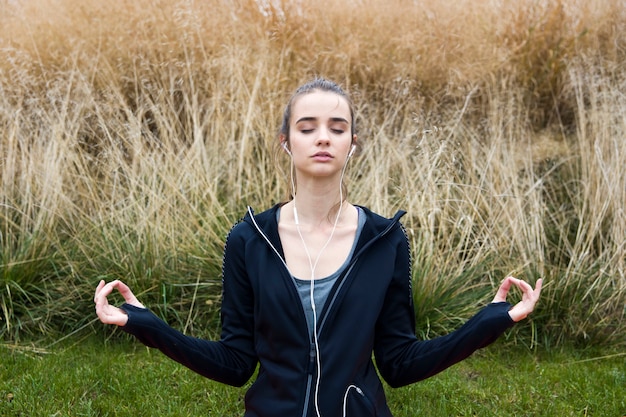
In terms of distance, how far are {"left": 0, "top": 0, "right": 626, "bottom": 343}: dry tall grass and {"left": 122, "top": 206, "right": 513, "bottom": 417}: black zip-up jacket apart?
162cm

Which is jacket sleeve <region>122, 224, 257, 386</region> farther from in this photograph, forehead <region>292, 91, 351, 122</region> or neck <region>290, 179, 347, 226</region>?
forehead <region>292, 91, 351, 122</region>

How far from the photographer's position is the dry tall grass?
4.09 m

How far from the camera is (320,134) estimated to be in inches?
85.0

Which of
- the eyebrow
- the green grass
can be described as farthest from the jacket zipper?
the green grass

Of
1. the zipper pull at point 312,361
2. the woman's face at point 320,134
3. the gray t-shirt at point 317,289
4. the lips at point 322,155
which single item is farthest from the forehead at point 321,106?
the zipper pull at point 312,361

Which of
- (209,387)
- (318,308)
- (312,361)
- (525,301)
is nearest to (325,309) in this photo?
(318,308)

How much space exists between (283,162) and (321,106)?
2.56m

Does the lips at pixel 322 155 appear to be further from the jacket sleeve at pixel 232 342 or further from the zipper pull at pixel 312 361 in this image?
the zipper pull at pixel 312 361

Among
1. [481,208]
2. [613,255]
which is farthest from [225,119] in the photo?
[613,255]

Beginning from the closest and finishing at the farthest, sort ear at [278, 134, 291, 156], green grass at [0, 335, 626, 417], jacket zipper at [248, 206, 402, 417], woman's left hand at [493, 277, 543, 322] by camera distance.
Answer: woman's left hand at [493, 277, 543, 322]
jacket zipper at [248, 206, 402, 417]
ear at [278, 134, 291, 156]
green grass at [0, 335, 626, 417]

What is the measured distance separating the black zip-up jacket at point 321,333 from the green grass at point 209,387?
110 cm

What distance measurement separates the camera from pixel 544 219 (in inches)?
185

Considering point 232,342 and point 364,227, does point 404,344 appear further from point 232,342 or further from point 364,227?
point 232,342

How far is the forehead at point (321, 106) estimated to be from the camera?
7.22 feet
